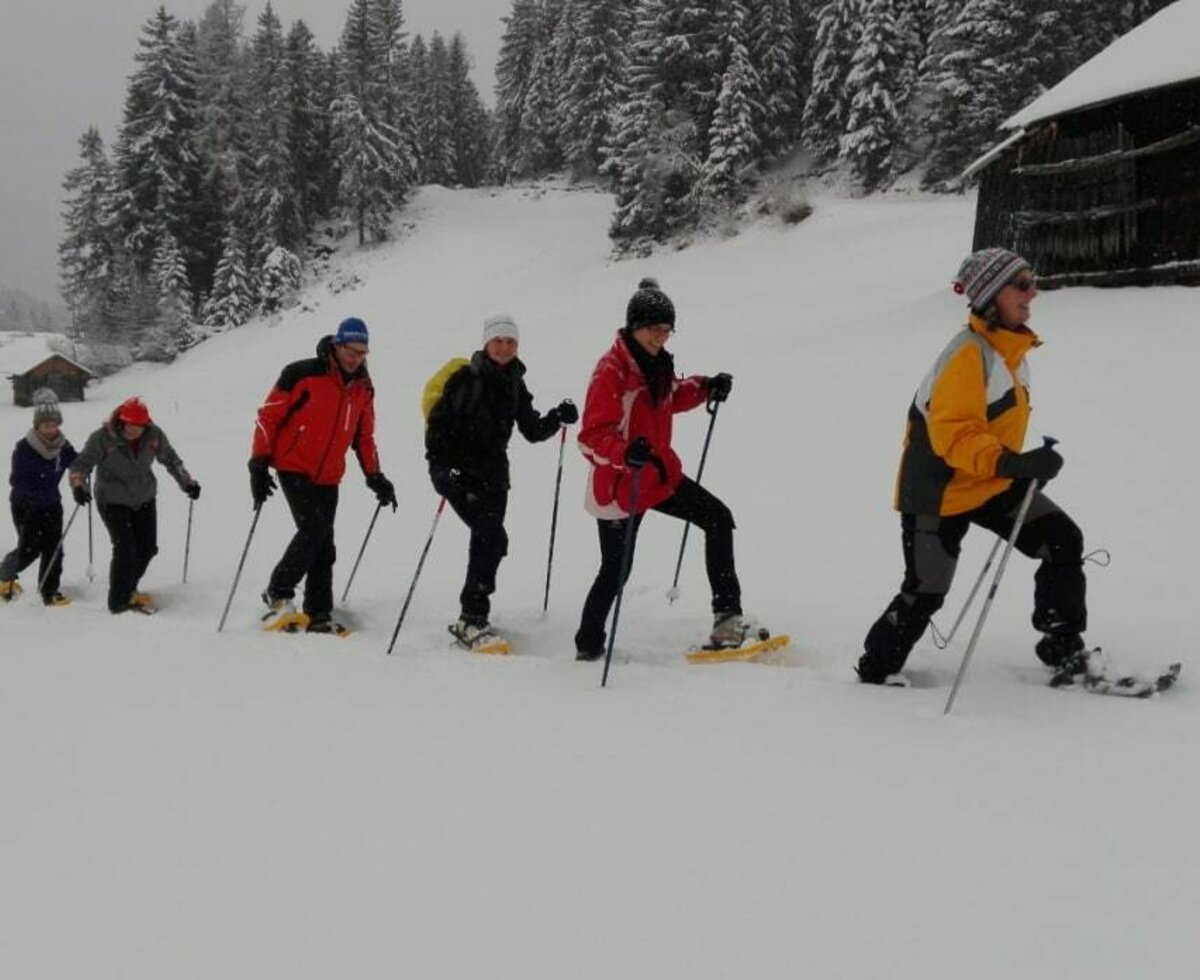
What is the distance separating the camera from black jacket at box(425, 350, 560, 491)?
5.20 metres

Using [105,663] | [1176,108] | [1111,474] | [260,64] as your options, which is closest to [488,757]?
[105,663]

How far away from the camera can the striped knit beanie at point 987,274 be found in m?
3.60

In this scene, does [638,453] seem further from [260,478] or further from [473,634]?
[260,478]

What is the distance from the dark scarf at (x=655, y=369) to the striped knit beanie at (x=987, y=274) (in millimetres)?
1531

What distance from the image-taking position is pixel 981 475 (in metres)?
3.60

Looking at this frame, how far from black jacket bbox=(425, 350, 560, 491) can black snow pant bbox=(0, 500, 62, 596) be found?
198 inches

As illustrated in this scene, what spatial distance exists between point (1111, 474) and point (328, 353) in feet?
21.2

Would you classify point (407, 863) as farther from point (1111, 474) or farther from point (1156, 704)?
point (1111, 474)

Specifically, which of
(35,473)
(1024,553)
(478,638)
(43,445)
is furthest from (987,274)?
(35,473)

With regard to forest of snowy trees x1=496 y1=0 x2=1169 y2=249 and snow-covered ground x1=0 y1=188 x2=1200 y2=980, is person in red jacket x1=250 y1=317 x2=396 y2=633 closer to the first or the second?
snow-covered ground x1=0 y1=188 x2=1200 y2=980

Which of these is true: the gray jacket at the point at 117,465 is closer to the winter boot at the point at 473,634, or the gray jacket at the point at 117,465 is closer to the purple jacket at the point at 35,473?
the purple jacket at the point at 35,473

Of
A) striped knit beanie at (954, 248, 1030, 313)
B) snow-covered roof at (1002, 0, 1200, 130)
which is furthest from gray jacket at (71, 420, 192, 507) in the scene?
snow-covered roof at (1002, 0, 1200, 130)

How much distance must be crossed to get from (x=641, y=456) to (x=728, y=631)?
1.31 meters

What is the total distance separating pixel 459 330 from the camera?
1172 inches
